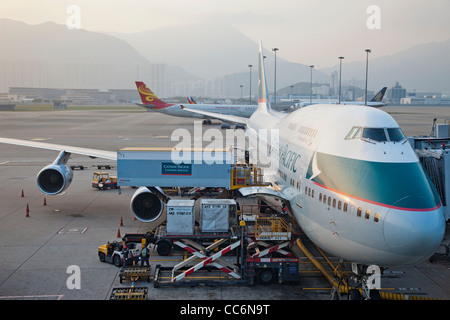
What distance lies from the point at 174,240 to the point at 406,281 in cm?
936

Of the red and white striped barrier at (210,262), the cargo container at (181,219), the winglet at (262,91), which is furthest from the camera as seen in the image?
the winglet at (262,91)

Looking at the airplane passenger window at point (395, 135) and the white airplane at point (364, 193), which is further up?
the airplane passenger window at point (395, 135)

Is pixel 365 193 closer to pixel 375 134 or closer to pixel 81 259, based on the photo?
pixel 375 134

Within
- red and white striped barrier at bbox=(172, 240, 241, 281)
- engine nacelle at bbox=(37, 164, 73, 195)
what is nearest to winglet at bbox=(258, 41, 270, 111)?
engine nacelle at bbox=(37, 164, 73, 195)

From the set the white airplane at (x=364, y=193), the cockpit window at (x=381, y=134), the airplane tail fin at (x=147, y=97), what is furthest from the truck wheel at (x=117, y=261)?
the airplane tail fin at (x=147, y=97)

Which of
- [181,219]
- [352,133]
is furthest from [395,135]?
[181,219]

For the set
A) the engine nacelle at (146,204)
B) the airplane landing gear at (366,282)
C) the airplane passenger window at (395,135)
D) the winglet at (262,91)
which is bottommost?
the airplane landing gear at (366,282)

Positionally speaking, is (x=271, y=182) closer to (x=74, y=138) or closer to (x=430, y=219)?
(x=430, y=219)

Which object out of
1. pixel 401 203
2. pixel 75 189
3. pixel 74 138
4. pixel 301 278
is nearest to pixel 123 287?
pixel 301 278

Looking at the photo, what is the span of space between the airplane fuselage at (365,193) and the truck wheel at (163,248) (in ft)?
19.2

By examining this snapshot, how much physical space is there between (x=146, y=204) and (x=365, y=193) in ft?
43.2

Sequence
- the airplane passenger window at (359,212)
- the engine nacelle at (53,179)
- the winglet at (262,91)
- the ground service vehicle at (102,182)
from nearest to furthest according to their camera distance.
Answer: the airplane passenger window at (359,212), the engine nacelle at (53,179), the ground service vehicle at (102,182), the winglet at (262,91)

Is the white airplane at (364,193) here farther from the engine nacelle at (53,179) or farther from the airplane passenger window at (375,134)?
the engine nacelle at (53,179)

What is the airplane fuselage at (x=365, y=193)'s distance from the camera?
39.4ft
